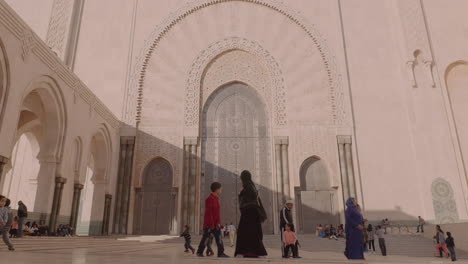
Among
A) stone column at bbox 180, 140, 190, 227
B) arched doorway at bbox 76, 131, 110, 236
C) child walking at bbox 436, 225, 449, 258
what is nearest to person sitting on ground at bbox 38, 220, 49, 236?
arched doorway at bbox 76, 131, 110, 236

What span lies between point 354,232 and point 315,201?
5.59 m

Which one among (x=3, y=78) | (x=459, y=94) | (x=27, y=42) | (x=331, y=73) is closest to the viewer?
(x=3, y=78)

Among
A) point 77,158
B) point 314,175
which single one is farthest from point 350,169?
point 77,158

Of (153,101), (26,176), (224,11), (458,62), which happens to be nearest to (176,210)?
(153,101)

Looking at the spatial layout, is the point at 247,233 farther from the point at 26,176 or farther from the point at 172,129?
the point at 26,176

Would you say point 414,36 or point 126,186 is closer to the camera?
point 126,186

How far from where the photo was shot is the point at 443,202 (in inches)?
348

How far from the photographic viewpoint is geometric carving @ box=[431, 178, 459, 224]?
8719mm

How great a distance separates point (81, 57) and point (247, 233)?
915 centimetres

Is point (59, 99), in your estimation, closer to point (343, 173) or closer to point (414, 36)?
point (343, 173)

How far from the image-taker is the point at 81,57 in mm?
10242

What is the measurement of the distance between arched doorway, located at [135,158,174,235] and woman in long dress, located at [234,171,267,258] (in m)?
6.28

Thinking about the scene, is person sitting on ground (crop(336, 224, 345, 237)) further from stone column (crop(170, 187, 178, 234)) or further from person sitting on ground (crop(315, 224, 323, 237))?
stone column (crop(170, 187, 178, 234))

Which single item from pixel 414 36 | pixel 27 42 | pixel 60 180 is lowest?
pixel 60 180
